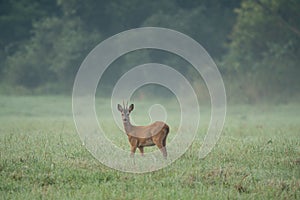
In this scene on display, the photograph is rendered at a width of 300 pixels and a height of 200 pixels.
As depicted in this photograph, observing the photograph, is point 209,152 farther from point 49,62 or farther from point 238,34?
point 49,62

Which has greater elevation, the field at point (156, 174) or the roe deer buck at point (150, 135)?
the roe deer buck at point (150, 135)

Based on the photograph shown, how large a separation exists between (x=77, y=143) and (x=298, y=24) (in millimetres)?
20084

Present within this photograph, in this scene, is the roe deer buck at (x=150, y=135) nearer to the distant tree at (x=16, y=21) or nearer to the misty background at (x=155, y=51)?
the misty background at (x=155, y=51)

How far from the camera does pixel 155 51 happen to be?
110ft

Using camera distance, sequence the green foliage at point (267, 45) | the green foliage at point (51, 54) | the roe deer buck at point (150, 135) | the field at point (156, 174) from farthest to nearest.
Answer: the green foliage at point (51, 54)
the green foliage at point (267, 45)
the roe deer buck at point (150, 135)
the field at point (156, 174)

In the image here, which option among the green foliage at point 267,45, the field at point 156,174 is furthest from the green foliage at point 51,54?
the field at point 156,174

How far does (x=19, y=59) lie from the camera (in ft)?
104

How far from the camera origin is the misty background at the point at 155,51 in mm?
27859

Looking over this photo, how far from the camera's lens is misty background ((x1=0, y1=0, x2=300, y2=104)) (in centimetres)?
2786

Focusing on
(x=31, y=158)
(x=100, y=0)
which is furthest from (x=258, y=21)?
(x=31, y=158)

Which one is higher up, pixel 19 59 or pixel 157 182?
pixel 19 59

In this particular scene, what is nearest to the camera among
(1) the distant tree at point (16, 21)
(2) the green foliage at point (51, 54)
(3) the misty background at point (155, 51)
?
(3) the misty background at point (155, 51)

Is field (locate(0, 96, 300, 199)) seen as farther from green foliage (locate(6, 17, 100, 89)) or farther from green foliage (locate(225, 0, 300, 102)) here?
green foliage (locate(6, 17, 100, 89))

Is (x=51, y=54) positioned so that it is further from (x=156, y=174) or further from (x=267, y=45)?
(x=156, y=174)
